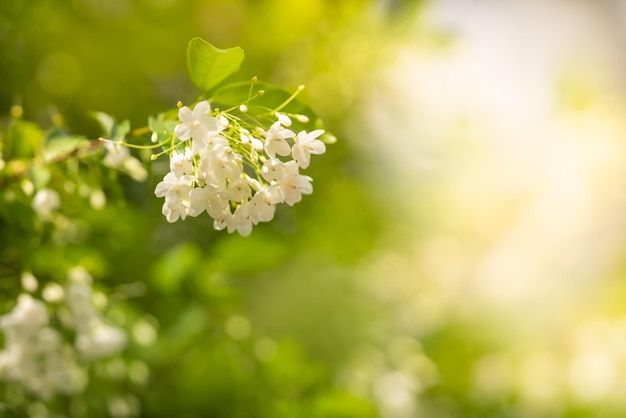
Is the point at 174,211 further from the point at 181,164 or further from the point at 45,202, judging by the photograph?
the point at 45,202

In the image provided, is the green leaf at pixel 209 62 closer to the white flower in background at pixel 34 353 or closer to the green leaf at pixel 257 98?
the green leaf at pixel 257 98

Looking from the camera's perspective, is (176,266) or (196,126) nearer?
(196,126)

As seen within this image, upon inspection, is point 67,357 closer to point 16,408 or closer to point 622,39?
point 16,408

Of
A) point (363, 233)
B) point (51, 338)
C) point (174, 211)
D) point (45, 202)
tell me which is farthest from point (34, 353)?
point (363, 233)

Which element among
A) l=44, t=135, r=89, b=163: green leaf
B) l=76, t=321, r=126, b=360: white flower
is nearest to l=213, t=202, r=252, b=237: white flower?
l=44, t=135, r=89, b=163: green leaf

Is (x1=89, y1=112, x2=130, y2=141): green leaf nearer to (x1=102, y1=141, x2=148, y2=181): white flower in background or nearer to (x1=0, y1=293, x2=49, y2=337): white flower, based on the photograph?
(x1=102, y1=141, x2=148, y2=181): white flower in background
